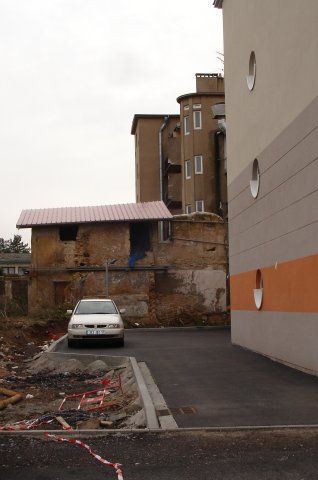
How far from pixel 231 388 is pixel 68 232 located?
25129 millimetres

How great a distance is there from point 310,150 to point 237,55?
6.91 metres

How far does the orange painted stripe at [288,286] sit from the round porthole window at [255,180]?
196 cm

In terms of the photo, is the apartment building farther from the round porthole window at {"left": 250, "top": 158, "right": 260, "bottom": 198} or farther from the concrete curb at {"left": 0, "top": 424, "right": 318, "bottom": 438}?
the concrete curb at {"left": 0, "top": 424, "right": 318, "bottom": 438}

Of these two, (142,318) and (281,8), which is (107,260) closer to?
(142,318)

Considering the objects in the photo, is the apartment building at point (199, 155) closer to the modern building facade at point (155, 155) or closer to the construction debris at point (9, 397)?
the modern building facade at point (155, 155)

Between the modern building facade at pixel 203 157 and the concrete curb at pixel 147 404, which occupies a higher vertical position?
the modern building facade at pixel 203 157

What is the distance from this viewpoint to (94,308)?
20.7m

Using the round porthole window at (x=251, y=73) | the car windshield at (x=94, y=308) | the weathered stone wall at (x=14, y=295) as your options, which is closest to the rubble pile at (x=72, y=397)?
the car windshield at (x=94, y=308)

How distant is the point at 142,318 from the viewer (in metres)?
32.8

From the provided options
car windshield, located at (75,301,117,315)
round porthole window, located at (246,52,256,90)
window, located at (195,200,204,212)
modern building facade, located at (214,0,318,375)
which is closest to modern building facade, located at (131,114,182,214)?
window, located at (195,200,204,212)

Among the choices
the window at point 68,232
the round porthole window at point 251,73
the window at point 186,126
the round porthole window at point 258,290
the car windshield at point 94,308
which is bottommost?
the car windshield at point 94,308

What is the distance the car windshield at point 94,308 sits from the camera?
20.4 meters

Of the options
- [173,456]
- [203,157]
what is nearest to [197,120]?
[203,157]

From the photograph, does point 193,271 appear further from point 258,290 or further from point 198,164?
point 258,290
